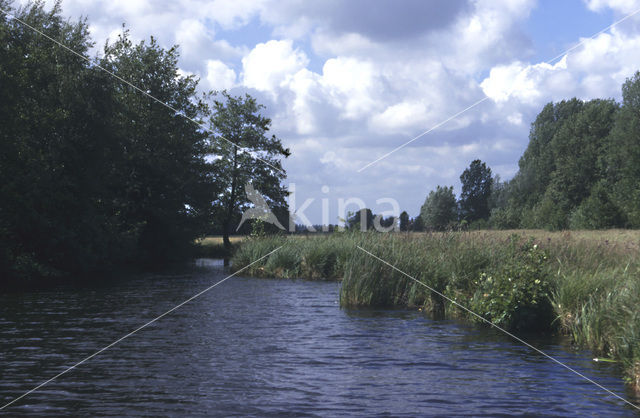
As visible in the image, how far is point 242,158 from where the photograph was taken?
59094mm

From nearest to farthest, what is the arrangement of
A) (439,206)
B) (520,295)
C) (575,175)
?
(520,295) < (575,175) < (439,206)

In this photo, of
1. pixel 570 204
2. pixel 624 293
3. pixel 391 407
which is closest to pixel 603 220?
pixel 570 204

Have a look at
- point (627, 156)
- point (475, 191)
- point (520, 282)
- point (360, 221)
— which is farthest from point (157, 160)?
point (475, 191)

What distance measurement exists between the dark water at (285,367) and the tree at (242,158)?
42.0 metres

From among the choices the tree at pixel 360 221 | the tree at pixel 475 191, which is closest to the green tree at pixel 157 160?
the tree at pixel 360 221

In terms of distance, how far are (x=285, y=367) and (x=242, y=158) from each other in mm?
49972

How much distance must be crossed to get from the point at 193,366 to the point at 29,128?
22.4 meters

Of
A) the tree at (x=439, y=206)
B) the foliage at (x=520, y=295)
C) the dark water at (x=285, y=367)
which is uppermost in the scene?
Answer: the tree at (x=439, y=206)

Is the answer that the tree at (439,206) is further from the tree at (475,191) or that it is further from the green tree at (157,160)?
the green tree at (157,160)

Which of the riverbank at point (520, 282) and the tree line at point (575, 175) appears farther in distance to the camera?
the tree line at point (575, 175)

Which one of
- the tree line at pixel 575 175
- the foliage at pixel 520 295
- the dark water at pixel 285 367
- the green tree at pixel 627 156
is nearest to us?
the dark water at pixel 285 367

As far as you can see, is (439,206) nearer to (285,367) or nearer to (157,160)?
(157,160)

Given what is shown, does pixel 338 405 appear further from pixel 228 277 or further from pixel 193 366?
pixel 228 277

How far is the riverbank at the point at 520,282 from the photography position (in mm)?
10508
